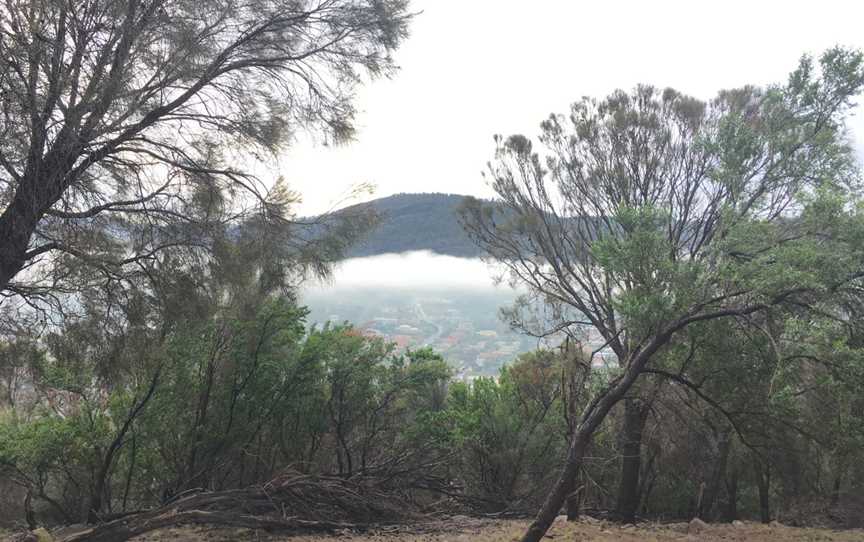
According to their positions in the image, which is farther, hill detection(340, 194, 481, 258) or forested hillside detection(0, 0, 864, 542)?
hill detection(340, 194, 481, 258)

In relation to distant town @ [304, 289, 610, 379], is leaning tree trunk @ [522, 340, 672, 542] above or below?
above

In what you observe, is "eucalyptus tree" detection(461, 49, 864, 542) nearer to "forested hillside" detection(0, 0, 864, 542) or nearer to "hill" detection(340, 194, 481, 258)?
"forested hillside" detection(0, 0, 864, 542)

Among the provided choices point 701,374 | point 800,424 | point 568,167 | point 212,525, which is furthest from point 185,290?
point 568,167

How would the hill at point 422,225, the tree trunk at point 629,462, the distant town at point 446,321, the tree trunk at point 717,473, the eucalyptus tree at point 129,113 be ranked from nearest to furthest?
the eucalyptus tree at point 129,113 → the tree trunk at point 717,473 → the tree trunk at point 629,462 → the distant town at point 446,321 → the hill at point 422,225

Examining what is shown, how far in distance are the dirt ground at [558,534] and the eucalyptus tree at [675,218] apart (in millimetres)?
1132

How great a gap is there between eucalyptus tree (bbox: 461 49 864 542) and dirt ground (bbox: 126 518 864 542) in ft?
3.71

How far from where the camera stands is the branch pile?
213 inches

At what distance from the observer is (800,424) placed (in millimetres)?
6680

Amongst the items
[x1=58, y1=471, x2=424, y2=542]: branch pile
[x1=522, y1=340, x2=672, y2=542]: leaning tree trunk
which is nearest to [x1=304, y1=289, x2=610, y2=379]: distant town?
[x1=58, y1=471, x2=424, y2=542]: branch pile

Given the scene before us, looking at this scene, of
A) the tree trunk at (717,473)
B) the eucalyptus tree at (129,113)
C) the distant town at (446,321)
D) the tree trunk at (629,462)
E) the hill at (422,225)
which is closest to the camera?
the eucalyptus tree at (129,113)

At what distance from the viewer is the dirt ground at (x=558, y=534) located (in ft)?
19.5

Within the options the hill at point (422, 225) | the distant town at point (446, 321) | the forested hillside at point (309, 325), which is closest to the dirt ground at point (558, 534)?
the forested hillside at point (309, 325)

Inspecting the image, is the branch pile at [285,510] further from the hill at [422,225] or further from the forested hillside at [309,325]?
the hill at [422,225]

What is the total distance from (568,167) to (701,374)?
6207mm
